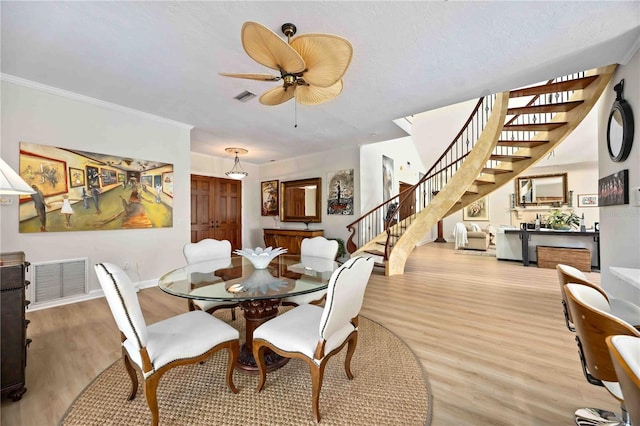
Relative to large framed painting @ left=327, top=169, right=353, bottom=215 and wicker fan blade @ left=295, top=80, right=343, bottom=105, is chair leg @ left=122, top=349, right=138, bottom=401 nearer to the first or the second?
wicker fan blade @ left=295, top=80, right=343, bottom=105

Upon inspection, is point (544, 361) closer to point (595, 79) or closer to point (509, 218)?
point (595, 79)

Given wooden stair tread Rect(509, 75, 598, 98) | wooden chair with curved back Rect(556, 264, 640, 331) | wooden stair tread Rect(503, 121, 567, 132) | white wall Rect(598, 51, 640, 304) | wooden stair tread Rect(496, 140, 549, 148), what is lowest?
wooden chair with curved back Rect(556, 264, 640, 331)

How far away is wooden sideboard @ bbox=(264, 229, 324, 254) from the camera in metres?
6.07

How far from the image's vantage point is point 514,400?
1631mm

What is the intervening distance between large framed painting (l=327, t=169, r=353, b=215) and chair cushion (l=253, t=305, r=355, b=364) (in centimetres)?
420

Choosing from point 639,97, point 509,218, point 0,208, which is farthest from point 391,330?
point 509,218

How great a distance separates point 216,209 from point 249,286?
17.0ft

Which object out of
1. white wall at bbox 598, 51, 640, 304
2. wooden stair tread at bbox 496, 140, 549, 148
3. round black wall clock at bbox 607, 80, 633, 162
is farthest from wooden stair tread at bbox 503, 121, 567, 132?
round black wall clock at bbox 607, 80, 633, 162

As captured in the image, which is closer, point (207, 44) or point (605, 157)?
point (207, 44)

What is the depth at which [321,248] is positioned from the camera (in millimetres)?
3143

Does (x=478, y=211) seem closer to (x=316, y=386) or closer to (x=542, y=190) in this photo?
(x=542, y=190)

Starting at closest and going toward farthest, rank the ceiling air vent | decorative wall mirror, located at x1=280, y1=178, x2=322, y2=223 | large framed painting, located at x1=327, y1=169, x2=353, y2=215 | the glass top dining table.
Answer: the glass top dining table → the ceiling air vent → large framed painting, located at x1=327, y1=169, x2=353, y2=215 → decorative wall mirror, located at x1=280, y1=178, x2=322, y2=223

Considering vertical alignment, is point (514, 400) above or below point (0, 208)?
below

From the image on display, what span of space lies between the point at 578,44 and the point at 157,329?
409cm
